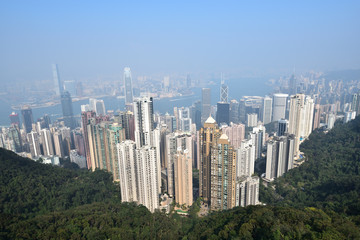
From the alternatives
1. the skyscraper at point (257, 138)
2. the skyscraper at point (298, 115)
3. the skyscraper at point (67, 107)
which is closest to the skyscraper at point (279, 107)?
the skyscraper at point (298, 115)

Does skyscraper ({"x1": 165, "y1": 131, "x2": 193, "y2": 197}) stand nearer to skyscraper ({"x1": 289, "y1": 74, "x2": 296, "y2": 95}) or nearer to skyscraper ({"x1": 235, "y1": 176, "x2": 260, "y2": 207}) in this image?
skyscraper ({"x1": 235, "y1": 176, "x2": 260, "y2": 207})

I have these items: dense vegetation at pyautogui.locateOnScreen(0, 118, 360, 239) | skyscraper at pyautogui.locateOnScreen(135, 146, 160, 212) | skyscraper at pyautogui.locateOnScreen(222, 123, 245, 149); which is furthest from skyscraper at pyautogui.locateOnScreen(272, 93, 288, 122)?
skyscraper at pyautogui.locateOnScreen(135, 146, 160, 212)

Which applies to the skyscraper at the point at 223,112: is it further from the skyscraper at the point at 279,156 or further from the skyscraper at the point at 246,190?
the skyscraper at the point at 246,190

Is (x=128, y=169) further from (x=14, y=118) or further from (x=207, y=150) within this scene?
(x=14, y=118)

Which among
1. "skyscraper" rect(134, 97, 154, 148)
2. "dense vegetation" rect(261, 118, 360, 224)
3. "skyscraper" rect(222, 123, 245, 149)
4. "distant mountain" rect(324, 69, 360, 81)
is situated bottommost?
"dense vegetation" rect(261, 118, 360, 224)

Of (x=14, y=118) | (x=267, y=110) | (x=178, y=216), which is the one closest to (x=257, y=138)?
(x=178, y=216)

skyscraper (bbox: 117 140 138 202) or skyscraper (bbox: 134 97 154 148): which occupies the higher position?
skyscraper (bbox: 134 97 154 148)

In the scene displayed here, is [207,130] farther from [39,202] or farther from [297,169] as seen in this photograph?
[39,202]
